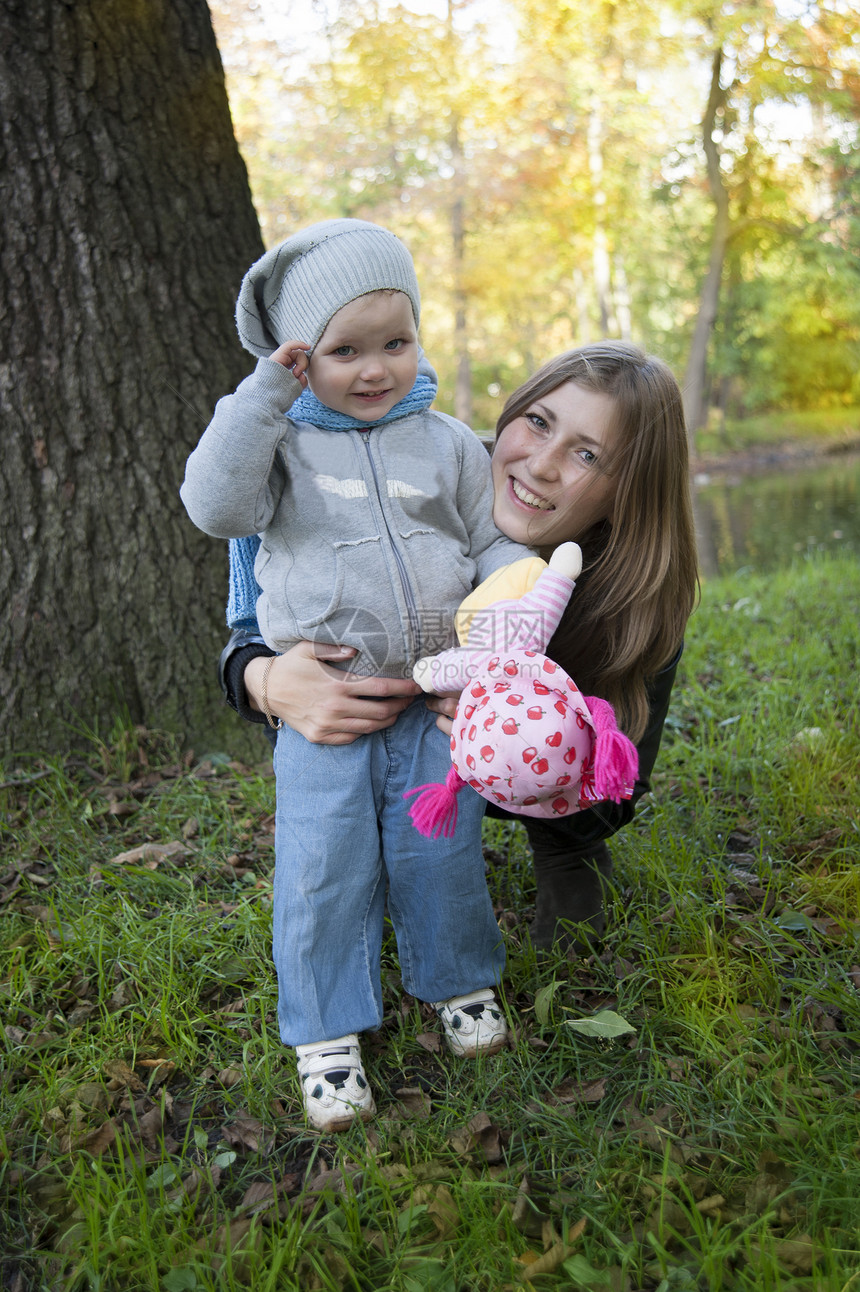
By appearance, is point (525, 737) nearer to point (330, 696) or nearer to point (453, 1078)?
point (330, 696)

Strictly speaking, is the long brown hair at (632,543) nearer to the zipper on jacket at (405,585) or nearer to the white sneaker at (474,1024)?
the zipper on jacket at (405,585)

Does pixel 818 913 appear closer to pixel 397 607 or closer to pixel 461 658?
pixel 461 658

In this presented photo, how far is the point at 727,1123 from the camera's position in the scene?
5.43 ft

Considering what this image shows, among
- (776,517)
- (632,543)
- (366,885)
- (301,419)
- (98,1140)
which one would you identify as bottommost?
(776,517)

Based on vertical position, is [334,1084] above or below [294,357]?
below

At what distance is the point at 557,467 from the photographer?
6.53 ft

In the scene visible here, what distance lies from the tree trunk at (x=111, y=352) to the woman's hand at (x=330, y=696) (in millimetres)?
1249

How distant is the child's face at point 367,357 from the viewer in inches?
72.0

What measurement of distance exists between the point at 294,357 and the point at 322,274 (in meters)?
0.17

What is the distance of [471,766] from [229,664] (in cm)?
82

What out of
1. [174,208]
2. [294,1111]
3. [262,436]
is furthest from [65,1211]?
[174,208]

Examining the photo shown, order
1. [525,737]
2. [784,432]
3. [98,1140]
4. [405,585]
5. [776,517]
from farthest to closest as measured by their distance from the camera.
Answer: [784,432] → [776,517] → [405,585] → [98,1140] → [525,737]

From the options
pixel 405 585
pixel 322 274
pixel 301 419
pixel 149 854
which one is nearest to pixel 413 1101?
pixel 405 585

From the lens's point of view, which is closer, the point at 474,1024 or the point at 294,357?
the point at 294,357
